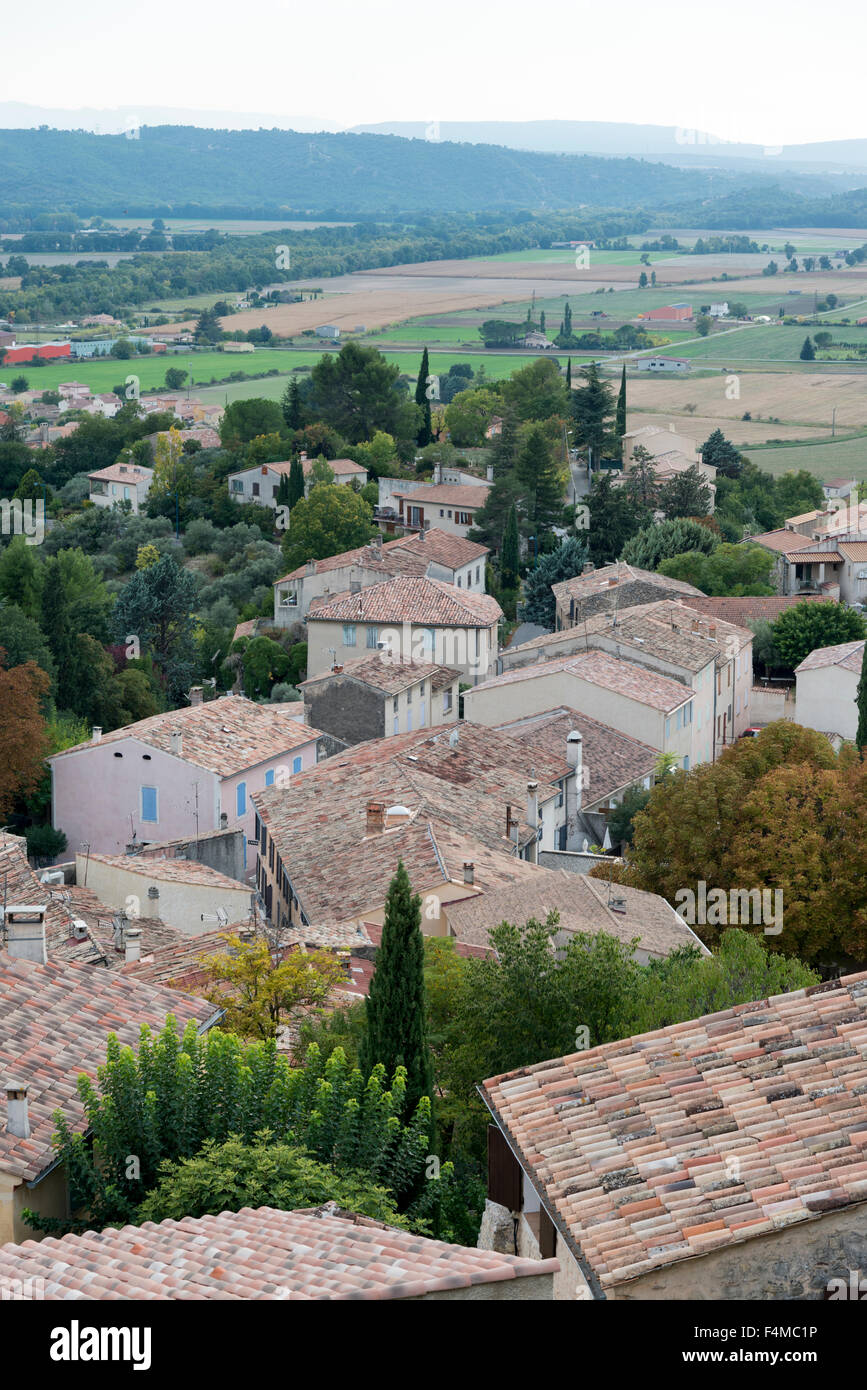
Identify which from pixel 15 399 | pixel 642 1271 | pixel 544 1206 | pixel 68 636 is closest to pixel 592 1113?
pixel 544 1206

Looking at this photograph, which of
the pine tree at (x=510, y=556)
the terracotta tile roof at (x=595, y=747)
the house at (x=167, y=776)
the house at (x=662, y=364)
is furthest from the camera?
the house at (x=662, y=364)

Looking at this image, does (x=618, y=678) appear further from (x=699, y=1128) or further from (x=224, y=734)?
(x=699, y=1128)

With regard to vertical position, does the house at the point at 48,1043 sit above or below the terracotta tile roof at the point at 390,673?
above

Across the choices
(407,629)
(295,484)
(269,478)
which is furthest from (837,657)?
(269,478)

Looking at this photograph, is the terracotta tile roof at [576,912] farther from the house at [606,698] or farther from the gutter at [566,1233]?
the house at [606,698]

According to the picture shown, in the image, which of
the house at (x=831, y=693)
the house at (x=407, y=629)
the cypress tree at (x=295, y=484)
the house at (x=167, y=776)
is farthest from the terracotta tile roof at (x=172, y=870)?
the cypress tree at (x=295, y=484)

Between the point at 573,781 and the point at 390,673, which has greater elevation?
the point at 573,781

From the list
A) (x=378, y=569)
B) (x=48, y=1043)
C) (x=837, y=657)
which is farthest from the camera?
(x=378, y=569)
